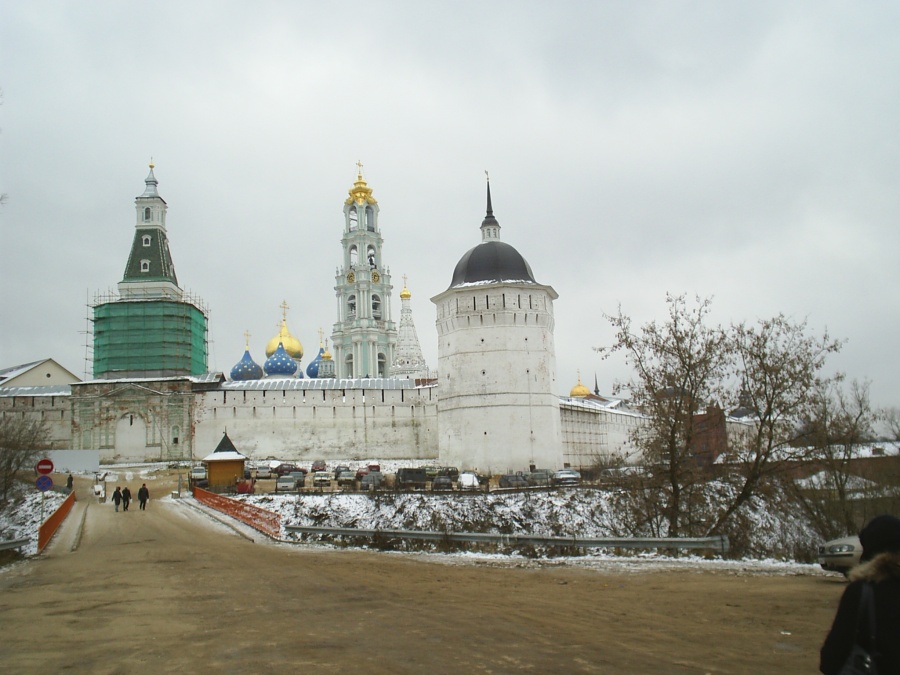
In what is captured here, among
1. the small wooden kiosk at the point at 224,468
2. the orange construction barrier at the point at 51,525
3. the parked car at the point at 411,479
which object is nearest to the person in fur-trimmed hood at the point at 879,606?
the orange construction barrier at the point at 51,525

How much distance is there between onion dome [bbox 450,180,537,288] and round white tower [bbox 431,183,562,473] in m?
0.06

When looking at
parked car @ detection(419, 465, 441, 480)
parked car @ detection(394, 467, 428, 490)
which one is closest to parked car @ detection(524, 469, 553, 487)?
parked car @ detection(419, 465, 441, 480)

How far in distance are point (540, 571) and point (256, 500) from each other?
1480cm

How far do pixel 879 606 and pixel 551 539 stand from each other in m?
10.4

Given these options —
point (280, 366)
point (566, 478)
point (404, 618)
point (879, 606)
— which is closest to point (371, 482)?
point (566, 478)

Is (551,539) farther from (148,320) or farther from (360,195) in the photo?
(360,195)

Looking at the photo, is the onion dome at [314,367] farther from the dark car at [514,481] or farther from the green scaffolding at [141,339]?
the dark car at [514,481]

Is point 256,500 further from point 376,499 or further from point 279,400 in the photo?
point 279,400

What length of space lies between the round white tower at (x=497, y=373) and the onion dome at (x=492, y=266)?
59mm

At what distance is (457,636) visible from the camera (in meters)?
6.49

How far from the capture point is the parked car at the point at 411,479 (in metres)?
28.0

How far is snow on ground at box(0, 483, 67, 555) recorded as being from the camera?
1794 cm

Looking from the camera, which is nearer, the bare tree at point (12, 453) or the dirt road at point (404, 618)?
the dirt road at point (404, 618)

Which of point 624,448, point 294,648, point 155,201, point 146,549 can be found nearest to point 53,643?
point 294,648
